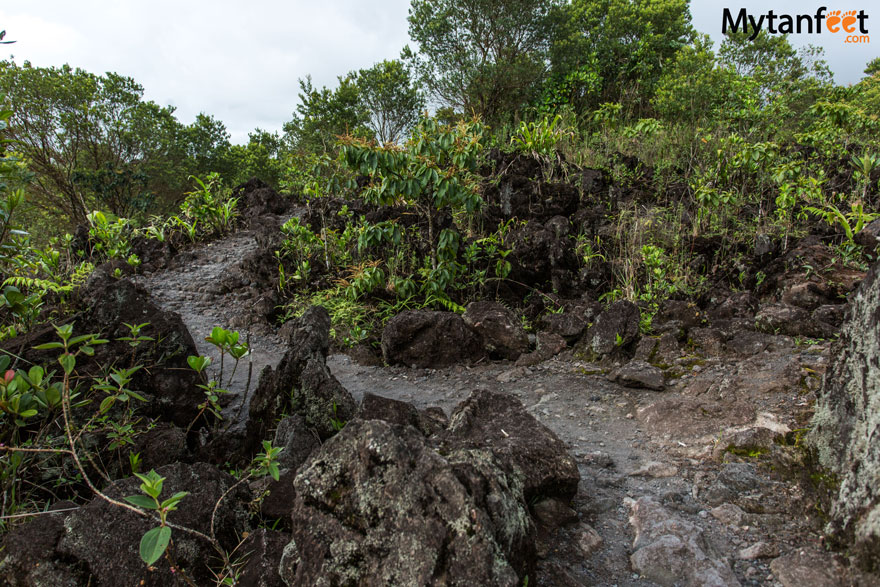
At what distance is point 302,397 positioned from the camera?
121 inches

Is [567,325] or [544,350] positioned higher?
[567,325]

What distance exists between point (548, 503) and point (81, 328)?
322 cm

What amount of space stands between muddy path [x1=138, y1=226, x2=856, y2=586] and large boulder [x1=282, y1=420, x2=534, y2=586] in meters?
0.43

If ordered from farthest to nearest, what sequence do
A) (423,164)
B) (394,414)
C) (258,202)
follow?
(258,202)
(423,164)
(394,414)

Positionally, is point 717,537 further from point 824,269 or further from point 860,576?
point 824,269

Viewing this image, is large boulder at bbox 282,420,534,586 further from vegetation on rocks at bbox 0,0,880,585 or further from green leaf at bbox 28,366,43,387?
green leaf at bbox 28,366,43,387

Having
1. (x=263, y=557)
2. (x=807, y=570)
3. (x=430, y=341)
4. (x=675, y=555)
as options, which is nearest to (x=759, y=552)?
(x=807, y=570)

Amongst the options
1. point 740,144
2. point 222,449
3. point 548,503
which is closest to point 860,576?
point 548,503

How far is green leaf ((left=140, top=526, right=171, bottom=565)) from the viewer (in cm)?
129

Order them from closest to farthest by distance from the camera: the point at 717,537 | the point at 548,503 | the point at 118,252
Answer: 1. the point at 717,537
2. the point at 548,503
3. the point at 118,252

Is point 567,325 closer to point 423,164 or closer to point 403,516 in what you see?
point 423,164

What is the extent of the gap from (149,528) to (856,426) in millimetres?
2640

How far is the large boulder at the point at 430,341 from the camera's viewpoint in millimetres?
4910

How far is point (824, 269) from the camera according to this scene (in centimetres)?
484
